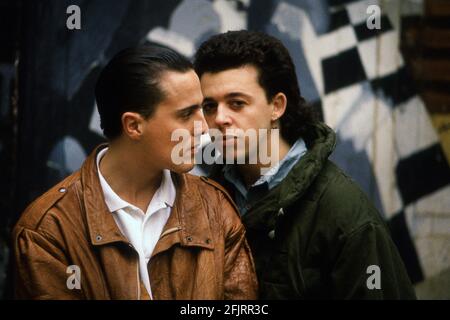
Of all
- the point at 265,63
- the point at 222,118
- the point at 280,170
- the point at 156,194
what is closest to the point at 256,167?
the point at 280,170

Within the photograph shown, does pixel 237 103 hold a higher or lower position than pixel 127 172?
higher

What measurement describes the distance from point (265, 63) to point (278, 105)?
24 centimetres

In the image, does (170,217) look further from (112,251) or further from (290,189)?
(290,189)

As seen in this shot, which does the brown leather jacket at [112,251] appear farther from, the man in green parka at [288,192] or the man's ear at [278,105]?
the man's ear at [278,105]

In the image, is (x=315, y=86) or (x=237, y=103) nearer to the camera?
(x=237, y=103)

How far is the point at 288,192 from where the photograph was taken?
287cm

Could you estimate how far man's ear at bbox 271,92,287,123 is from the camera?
3223 millimetres

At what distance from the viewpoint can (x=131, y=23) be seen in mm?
4422

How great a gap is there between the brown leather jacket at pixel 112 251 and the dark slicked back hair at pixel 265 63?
2.25ft

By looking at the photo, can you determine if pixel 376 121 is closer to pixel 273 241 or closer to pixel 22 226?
pixel 273 241

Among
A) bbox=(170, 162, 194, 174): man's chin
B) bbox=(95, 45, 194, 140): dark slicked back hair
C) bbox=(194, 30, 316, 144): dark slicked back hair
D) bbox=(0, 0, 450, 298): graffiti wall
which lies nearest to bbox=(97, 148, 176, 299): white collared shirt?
bbox=(170, 162, 194, 174): man's chin

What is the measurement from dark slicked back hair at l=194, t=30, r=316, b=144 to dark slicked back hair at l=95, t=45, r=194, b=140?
47 centimetres

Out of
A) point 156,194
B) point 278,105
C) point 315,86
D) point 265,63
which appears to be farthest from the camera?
point 315,86
